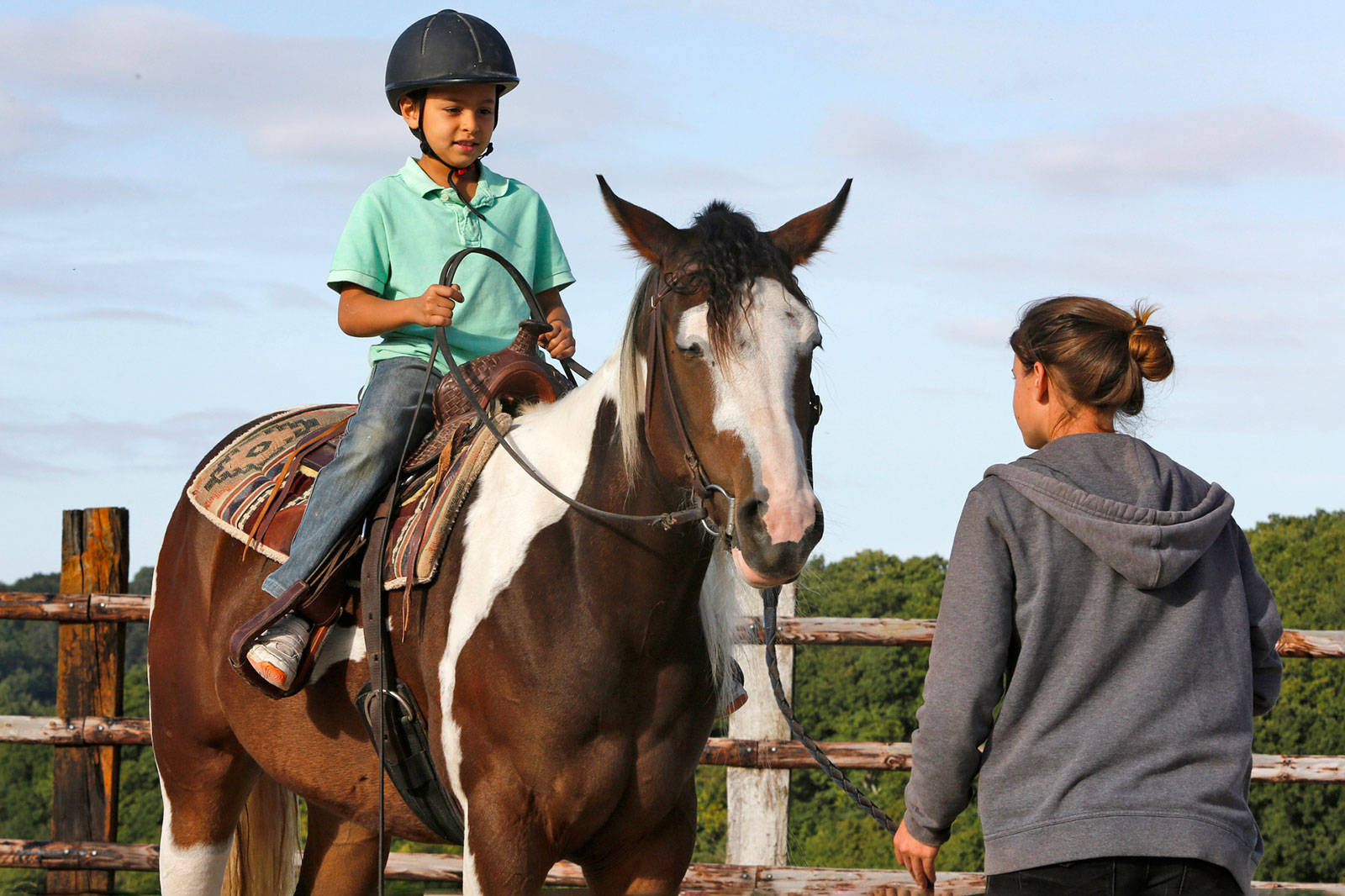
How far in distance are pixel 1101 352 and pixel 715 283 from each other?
2.78 ft

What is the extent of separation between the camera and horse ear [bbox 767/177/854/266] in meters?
2.96

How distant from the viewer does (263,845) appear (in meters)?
4.39

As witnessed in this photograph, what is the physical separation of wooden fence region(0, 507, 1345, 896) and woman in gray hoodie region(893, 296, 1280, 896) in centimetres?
375

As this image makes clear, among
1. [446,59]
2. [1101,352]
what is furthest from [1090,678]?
[446,59]

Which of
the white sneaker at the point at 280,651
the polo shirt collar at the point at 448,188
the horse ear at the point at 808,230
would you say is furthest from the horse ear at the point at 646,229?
the white sneaker at the point at 280,651

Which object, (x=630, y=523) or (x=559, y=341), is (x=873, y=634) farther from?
(x=630, y=523)

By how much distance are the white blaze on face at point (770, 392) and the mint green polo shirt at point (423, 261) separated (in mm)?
1168

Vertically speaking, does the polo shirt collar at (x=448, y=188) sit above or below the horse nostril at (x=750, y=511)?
above

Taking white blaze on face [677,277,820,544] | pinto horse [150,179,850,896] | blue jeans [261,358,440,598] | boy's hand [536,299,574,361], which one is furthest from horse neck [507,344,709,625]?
blue jeans [261,358,440,598]

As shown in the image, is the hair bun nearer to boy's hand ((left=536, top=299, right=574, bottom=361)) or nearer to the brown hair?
the brown hair

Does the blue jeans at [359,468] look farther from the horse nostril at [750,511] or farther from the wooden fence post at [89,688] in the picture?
the wooden fence post at [89,688]

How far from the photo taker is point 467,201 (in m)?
3.81

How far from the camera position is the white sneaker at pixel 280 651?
3252 mm

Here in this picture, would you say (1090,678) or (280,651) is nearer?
(1090,678)
